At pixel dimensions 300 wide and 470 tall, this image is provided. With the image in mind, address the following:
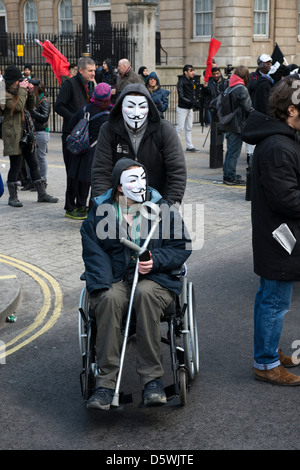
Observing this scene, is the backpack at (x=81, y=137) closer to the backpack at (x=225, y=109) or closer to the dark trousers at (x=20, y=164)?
the dark trousers at (x=20, y=164)

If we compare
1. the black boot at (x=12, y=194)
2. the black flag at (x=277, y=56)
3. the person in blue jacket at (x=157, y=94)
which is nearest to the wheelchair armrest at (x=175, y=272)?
the black boot at (x=12, y=194)

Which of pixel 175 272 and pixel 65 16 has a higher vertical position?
pixel 65 16

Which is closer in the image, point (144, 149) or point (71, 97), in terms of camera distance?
point (144, 149)

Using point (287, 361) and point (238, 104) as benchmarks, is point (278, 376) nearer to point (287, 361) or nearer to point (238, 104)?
point (287, 361)

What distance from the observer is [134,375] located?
478 cm

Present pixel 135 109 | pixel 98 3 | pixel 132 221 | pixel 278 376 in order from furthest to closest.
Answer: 1. pixel 98 3
2. pixel 135 109
3. pixel 278 376
4. pixel 132 221

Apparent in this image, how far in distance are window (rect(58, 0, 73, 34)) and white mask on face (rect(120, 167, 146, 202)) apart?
30535 millimetres

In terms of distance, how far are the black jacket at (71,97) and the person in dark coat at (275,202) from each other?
210 inches

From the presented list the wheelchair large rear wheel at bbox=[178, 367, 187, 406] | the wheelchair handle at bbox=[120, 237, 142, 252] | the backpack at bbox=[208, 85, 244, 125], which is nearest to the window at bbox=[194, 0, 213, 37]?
the backpack at bbox=[208, 85, 244, 125]

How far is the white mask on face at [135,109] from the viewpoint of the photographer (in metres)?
4.99

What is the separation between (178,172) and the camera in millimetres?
5223

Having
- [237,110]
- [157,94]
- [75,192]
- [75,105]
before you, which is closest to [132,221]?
[75,192]

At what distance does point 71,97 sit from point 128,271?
18.2 feet
